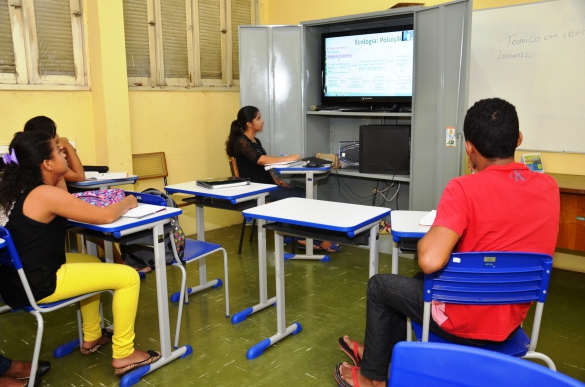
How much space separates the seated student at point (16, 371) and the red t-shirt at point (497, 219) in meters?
1.97

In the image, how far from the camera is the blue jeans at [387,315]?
193 cm

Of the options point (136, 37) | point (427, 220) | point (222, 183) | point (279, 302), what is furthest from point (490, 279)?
point (136, 37)

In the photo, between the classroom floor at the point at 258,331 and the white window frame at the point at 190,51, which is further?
the white window frame at the point at 190,51

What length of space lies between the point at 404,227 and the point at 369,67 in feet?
8.14

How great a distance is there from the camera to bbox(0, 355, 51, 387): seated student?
236cm

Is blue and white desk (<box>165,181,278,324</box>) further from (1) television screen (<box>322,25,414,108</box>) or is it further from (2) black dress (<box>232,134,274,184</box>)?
(1) television screen (<box>322,25,414,108</box>)

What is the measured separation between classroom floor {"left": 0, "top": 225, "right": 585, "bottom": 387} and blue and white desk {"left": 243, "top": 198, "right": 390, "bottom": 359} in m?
0.15

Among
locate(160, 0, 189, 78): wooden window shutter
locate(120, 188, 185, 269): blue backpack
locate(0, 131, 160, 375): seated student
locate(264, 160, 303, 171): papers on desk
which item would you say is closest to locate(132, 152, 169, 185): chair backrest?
locate(160, 0, 189, 78): wooden window shutter

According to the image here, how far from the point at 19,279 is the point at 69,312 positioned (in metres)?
1.20

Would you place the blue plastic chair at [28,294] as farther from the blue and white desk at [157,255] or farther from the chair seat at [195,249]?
the chair seat at [195,249]

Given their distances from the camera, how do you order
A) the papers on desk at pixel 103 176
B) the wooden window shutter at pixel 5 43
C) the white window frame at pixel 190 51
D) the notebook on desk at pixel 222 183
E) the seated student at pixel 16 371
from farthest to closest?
the white window frame at pixel 190 51 < the wooden window shutter at pixel 5 43 < the papers on desk at pixel 103 176 < the notebook on desk at pixel 222 183 < the seated student at pixel 16 371

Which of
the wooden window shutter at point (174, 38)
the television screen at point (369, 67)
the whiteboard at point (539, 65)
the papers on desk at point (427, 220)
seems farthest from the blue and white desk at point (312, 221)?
the wooden window shutter at point (174, 38)

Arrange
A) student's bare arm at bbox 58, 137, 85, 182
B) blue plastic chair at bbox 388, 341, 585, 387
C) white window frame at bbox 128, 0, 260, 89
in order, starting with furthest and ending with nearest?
1. white window frame at bbox 128, 0, 260, 89
2. student's bare arm at bbox 58, 137, 85, 182
3. blue plastic chair at bbox 388, 341, 585, 387

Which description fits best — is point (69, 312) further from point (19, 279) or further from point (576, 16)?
point (576, 16)
